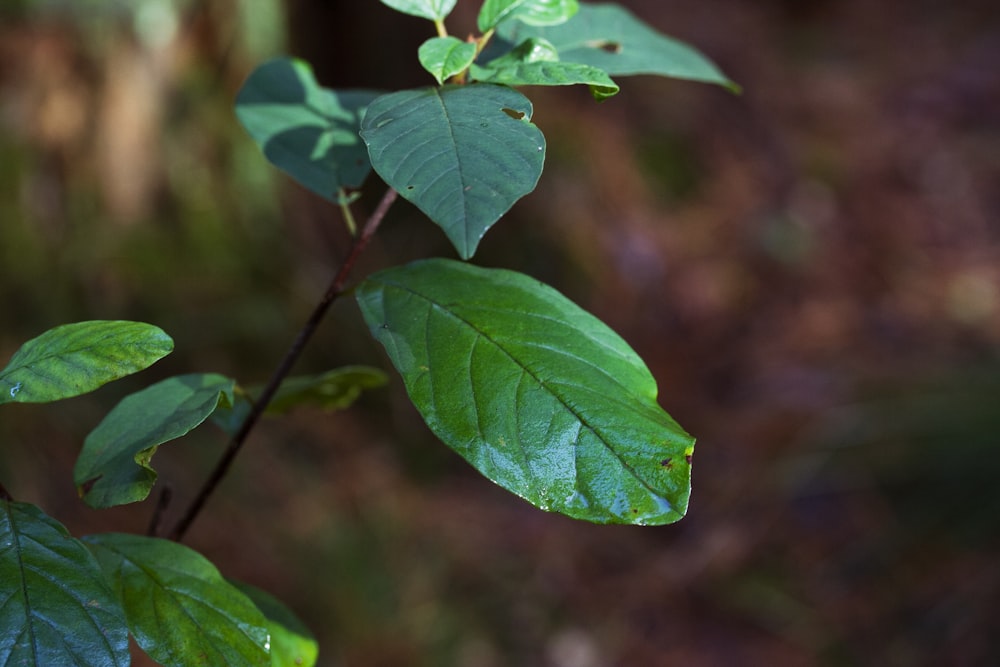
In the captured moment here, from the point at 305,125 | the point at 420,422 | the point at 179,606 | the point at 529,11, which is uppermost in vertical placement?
the point at 529,11

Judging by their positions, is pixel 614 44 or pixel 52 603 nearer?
pixel 52 603

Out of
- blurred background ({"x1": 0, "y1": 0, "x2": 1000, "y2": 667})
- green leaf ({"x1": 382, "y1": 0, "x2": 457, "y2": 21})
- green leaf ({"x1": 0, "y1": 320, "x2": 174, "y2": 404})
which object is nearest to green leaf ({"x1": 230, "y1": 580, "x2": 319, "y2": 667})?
green leaf ({"x1": 0, "y1": 320, "x2": 174, "y2": 404})

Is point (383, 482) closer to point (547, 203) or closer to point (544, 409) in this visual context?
point (547, 203)

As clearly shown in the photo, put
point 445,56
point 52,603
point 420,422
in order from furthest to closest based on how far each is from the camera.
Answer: point 420,422 < point 445,56 < point 52,603

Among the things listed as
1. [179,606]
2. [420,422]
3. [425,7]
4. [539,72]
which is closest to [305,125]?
[425,7]

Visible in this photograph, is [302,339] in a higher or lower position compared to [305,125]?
lower

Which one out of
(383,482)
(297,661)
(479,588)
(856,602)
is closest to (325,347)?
(383,482)

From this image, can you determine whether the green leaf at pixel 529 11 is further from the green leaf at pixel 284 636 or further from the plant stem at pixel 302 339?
the green leaf at pixel 284 636

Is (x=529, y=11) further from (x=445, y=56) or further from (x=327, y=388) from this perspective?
(x=327, y=388)
